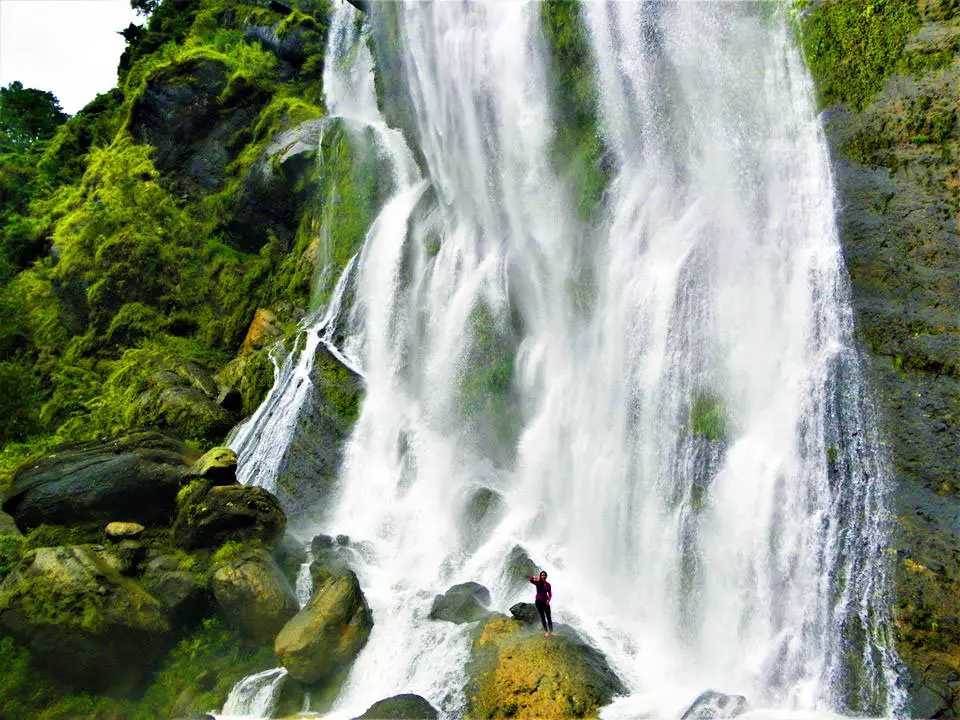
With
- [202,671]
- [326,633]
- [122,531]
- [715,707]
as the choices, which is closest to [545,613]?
[715,707]

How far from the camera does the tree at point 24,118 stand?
126 ft

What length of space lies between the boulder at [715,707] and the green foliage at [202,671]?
24.3 ft

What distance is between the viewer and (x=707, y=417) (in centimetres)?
1184

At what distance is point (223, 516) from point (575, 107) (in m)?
12.1

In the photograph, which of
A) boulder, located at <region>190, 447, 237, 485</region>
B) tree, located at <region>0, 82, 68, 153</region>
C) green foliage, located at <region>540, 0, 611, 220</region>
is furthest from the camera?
tree, located at <region>0, 82, 68, 153</region>

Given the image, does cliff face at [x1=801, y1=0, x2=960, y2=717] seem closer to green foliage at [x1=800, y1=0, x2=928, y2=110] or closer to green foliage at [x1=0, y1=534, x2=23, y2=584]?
green foliage at [x1=800, y1=0, x2=928, y2=110]

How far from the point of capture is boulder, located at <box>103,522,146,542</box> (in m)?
14.0

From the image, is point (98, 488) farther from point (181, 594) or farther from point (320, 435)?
point (320, 435)

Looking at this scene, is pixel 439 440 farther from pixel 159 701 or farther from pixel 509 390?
pixel 159 701

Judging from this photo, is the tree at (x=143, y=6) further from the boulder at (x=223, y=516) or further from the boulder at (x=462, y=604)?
the boulder at (x=462, y=604)

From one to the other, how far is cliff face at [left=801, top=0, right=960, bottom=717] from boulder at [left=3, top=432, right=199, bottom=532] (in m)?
13.2

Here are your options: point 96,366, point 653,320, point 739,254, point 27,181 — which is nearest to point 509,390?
point 653,320

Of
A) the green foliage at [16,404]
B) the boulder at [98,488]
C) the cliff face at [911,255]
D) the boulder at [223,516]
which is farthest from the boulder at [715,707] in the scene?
the green foliage at [16,404]

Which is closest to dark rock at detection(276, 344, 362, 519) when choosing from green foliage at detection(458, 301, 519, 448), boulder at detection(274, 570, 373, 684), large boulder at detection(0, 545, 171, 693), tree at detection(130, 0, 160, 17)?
green foliage at detection(458, 301, 519, 448)
